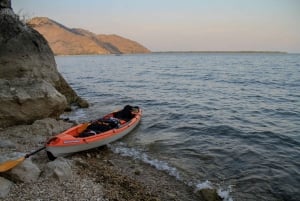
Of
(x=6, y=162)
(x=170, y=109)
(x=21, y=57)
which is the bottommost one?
(x=170, y=109)

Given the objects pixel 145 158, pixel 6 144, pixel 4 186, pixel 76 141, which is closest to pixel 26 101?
pixel 6 144

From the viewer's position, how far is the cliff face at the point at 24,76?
1137 cm

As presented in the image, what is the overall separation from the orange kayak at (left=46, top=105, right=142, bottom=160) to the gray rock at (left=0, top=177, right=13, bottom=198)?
2.35m

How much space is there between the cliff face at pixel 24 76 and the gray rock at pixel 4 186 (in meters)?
5.33

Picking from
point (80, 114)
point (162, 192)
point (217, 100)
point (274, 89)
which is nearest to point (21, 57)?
point (80, 114)

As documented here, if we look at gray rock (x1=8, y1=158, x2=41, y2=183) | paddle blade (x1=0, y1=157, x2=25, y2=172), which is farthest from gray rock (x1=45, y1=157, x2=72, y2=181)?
paddle blade (x1=0, y1=157, x2=25, y2=172)

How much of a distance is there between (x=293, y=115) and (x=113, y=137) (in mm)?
10002

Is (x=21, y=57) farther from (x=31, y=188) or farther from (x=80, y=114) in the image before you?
(x=31, y=188)

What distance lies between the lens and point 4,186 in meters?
6.23

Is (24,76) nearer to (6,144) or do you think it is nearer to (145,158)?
(6,144)

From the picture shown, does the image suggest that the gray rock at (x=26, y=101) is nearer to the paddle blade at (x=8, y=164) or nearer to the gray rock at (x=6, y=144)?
the gray rock at (x=6, y=144)

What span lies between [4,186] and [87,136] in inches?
155

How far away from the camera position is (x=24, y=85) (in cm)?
1205

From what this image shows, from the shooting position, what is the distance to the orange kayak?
8.93 meters
